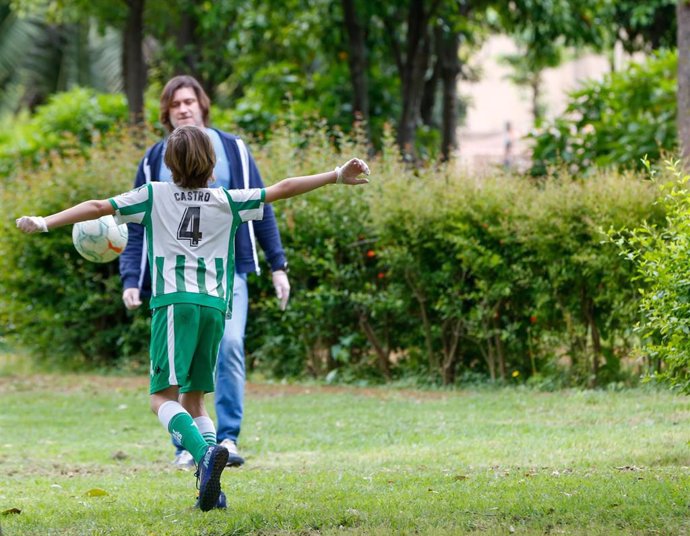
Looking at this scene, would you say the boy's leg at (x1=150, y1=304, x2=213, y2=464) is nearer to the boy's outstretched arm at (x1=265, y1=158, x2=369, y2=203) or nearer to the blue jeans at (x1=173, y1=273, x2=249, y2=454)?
the boy's outstretched arm at (x1=265, y1=158, x2=369, y2=203)

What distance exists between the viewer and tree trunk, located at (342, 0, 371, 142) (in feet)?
49.1

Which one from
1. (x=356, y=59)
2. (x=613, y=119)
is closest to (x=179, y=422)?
(x=613, y=119)

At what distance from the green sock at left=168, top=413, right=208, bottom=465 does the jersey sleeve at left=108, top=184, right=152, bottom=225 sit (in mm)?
910

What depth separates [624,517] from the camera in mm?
4637

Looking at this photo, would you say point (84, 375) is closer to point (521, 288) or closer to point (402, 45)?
point (521, 288)

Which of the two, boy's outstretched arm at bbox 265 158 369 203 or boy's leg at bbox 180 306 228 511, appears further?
boy's outstretched arm at bbox 265 158 369 203

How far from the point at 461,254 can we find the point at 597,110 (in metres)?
4.77

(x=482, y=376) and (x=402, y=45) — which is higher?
(x=402, y=45)

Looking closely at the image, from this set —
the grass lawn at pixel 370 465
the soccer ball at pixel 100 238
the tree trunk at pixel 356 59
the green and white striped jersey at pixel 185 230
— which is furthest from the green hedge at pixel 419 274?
the green and white striped jersey at pixel 185 230

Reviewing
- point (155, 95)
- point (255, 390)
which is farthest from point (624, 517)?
point (155, 95)

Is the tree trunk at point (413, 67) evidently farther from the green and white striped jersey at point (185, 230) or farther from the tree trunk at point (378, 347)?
the green and white striped jersey at point (185, 230)

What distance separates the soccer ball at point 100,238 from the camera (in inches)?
236

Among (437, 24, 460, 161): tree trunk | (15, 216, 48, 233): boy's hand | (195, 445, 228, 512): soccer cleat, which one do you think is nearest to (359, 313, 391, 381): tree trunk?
(195, 445, 228, 512): soccer cleat

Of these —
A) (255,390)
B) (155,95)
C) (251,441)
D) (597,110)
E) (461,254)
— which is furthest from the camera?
(155,95)
